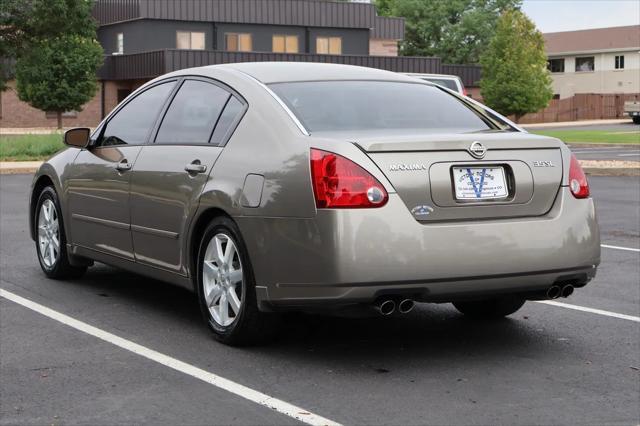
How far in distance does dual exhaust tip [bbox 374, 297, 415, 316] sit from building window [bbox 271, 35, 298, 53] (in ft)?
175

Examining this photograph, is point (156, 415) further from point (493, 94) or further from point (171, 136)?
point (493, 94)

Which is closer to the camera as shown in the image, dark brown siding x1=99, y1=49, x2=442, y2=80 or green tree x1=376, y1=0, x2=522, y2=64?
dark brown siding x1=99, y1=49, x2=442, y2=80

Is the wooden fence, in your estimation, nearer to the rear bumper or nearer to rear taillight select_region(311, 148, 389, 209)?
the rear bumper

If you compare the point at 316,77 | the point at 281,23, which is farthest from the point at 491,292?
the point at 281,23

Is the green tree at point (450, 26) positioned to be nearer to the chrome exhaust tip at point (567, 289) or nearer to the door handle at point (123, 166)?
the door handle at point (123, 166)

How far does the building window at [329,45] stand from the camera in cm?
5966

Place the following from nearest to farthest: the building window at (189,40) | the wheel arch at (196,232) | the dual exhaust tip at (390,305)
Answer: the dual exhaust tip at (390,305)
the wheel arch at (196,232)
the building window at (189,40)

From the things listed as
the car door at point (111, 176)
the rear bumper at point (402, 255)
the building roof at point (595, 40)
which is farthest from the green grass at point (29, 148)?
the building roof at point (595, 40)

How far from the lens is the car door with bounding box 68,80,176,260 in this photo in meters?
7.57

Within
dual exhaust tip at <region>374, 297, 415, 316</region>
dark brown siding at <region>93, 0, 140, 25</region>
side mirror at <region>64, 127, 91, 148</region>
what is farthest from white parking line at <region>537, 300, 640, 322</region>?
dark brown siding at <region>93, 0, 140, 25</region>

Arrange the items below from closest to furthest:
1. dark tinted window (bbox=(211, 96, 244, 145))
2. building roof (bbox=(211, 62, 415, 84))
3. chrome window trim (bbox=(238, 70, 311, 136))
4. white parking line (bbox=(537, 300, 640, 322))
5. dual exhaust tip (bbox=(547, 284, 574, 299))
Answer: chrome window trim (bbox=(238, 70, 311, 136)) → dual exhaust tip (bbox=(547, 284, 574, 299)) → dark tinted window (bbox=(211, 96, 244, 145)) → building roof (bbox=(211, 62, 415, 84)) → white parking line (bbox=(537, 300, 640, 322))

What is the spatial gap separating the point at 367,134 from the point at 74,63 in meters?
46.6

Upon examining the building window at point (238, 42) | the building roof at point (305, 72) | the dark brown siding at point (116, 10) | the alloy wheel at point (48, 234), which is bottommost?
the alloy wheel at point (48, 234)

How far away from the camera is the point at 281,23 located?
58250mm
